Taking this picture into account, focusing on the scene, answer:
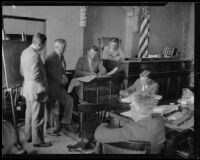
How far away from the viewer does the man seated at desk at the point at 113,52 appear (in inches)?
131

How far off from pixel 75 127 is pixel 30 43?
42.6 inches

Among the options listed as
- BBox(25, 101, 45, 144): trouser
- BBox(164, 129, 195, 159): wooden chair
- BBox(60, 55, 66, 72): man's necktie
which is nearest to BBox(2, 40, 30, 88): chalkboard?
BBox(25, 101, 45, 144): trouser

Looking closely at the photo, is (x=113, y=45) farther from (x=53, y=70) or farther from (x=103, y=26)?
Result: (x=53, y=70)

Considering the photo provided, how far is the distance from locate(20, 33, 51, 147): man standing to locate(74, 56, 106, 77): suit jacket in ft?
1.53

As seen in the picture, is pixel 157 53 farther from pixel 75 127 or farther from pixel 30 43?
pixel 30 43

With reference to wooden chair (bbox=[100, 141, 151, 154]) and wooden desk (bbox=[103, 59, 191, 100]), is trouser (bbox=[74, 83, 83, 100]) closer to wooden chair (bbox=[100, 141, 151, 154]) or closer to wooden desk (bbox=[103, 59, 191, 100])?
wooden desk (bbox=[103, 59, 191, 100])

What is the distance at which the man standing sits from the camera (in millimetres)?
2422

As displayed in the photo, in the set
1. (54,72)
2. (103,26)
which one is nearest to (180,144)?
(54,72)

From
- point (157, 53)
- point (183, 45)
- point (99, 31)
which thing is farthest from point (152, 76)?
point (99, 31)

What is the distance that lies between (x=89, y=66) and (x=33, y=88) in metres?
0.85

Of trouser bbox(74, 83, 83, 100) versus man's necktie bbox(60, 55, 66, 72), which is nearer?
man's necktie bbox(60, 55, 66, 72)

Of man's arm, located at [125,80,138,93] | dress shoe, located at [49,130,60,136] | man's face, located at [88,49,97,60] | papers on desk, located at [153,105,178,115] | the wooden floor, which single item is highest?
man's face, located at [88,49,97,60]

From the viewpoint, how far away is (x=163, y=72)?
3498 mm

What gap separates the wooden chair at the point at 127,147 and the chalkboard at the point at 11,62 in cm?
105
